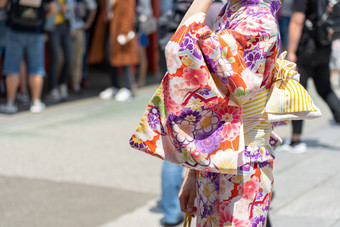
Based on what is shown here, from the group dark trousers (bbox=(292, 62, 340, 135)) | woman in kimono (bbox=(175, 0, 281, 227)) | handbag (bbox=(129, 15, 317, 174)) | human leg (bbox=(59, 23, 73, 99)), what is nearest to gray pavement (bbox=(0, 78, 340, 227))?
dark trousers (bbox=(292, 62, 340, 135))

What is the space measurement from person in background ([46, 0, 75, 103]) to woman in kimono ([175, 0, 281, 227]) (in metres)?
7.06

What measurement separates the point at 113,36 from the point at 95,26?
1.92 m

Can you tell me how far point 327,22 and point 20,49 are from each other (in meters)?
4.02

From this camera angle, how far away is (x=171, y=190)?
14.8 ft

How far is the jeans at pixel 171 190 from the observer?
449 cm

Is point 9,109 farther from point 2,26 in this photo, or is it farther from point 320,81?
point 320,81

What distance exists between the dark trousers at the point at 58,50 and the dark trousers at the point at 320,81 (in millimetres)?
4200

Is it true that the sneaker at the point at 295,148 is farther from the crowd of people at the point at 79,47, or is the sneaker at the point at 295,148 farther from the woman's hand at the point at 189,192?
the woman's hand at the point at 189,192

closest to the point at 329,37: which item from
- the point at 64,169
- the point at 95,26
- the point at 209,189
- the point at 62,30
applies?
the point at 64,169

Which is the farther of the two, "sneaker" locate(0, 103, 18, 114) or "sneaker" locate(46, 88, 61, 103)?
"sneaker" locate(46, 88, 61, 103)

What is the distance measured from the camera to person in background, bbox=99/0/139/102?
9602 millimetres

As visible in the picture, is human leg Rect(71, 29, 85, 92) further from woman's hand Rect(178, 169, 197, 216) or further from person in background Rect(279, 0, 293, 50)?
woman's hand Rect(178, 169, 197, 216)

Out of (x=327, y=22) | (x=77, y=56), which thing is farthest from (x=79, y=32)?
(x=327, y=22)

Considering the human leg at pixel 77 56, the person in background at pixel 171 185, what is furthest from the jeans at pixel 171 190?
the human leg at pixel 77 56
